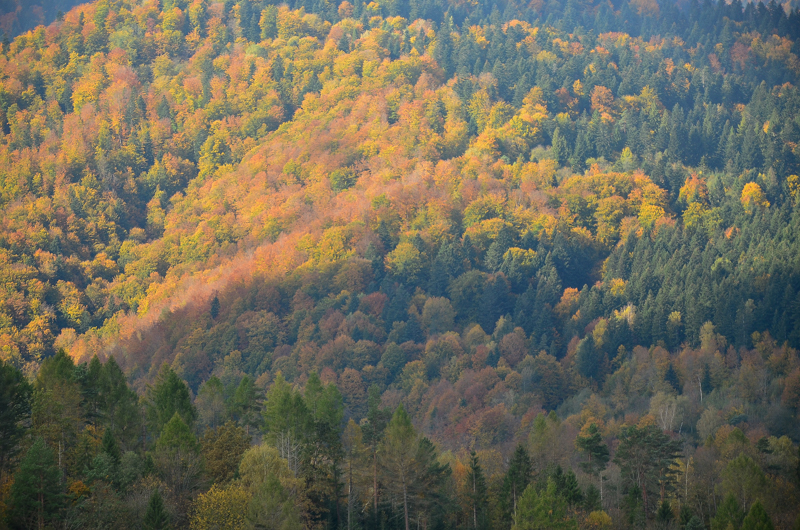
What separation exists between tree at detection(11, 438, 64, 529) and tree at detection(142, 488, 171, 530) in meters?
5.13

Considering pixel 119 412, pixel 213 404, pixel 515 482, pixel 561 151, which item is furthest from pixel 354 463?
pixel 561 151

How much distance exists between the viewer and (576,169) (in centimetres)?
19288

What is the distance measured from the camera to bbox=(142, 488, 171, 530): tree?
5900 cm

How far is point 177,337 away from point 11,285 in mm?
37068

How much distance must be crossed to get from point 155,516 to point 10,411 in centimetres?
1617

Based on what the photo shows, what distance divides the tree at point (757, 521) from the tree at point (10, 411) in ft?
160

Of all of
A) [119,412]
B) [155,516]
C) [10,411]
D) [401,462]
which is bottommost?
[401,462]

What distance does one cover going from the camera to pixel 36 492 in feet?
193

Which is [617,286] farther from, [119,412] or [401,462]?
[119,412]

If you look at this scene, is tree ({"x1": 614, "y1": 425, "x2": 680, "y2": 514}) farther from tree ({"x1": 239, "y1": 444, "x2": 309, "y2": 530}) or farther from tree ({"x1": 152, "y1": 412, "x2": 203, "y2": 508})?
tree ({"x1": 152, "y1": 412, "x2": 203, "y2": 508})

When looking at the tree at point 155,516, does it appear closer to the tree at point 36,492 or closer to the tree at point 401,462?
the tree at point 36,492

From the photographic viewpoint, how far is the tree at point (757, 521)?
67.4 m

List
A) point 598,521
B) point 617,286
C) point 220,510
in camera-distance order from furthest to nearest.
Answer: point 617,286, point 598,521, point 220,510

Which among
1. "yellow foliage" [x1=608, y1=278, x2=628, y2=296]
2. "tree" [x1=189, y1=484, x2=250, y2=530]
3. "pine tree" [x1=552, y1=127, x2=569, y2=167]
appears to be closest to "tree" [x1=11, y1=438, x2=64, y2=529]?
"tree" [x1=189, y1=484, x2=250, y2=530]
